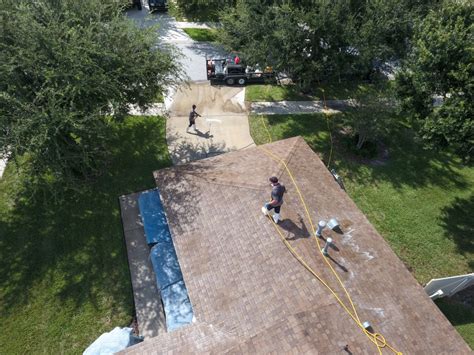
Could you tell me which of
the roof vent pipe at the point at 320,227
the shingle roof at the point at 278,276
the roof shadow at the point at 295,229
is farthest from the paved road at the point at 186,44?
the roof vent pipe at the point at 320,227

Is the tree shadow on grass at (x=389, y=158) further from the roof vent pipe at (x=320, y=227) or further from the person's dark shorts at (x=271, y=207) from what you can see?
the person's dark shorts at (x=271, y=207)

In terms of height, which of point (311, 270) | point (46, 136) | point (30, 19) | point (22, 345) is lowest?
point (22, 345)

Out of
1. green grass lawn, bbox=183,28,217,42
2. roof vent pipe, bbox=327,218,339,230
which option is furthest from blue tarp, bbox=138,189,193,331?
green grass lawn, bbox=183,28,217,42

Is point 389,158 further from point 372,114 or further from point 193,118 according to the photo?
point 193,118

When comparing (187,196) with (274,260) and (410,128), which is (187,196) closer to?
(274,260)

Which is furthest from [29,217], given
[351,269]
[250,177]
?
[351,269]

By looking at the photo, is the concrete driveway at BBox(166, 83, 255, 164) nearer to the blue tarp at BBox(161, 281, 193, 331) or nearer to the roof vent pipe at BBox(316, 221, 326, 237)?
the blue tarp at BBox(161, 281, 193, 331)
